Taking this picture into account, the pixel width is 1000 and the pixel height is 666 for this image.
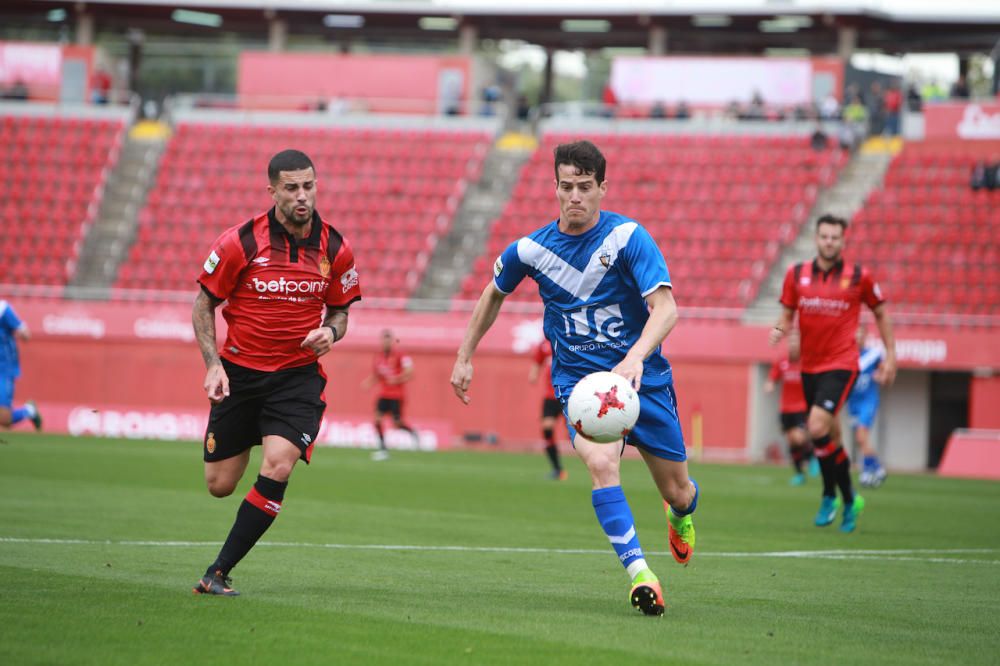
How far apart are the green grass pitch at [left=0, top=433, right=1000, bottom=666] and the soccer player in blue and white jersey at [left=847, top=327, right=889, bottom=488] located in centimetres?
418

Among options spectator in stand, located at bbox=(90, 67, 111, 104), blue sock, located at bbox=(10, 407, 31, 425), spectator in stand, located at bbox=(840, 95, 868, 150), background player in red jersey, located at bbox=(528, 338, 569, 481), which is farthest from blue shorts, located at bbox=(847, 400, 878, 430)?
spectator in stand, located at bbox=(90, 67, 111, 104)

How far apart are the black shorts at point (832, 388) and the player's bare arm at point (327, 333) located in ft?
20.1

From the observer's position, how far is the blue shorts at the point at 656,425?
8.24 metres

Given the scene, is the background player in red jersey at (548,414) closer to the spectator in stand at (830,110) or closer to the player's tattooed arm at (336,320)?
the player's tattooed arm at (336,320)

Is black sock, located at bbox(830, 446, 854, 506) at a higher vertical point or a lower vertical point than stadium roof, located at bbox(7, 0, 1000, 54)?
lower

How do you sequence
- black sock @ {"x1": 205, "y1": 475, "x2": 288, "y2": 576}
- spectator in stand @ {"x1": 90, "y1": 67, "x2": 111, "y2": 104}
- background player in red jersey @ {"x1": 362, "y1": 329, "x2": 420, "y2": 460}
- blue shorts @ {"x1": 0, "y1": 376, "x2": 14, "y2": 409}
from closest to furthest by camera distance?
1. black sock @ {"x1": 205, "y1": 475, "x2": 288, "y2": 576}
2. blue shorts @ {"x1": 0, "y1": 376, "x2": 14, "y2": 409}
3. background player in red jersey @ {"x1": 362, "y1": 329, "x2": 420, "y2": 460}
4. spectator in stand @ {"x1": 90, "y1": 67, "x2": 111, "y2": 104}

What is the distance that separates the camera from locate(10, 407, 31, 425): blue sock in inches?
766

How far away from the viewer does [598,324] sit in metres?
8.23

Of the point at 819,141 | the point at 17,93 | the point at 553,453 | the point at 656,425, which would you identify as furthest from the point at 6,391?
the point at 17,93

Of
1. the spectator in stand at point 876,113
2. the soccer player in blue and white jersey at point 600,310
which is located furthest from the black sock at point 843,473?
the spectator in stand at point 876,113

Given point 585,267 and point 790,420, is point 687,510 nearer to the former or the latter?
point 585,267

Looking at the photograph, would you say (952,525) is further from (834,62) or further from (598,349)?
(834,62)

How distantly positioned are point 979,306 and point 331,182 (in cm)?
1639

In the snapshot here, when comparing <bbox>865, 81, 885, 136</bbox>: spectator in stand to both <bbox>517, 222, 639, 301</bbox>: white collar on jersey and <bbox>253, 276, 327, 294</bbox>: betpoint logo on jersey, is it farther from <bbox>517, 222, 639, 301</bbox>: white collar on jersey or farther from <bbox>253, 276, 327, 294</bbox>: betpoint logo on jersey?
<bbox>253, 276, 327, 294</bbox>: betpoint logo on jersey
